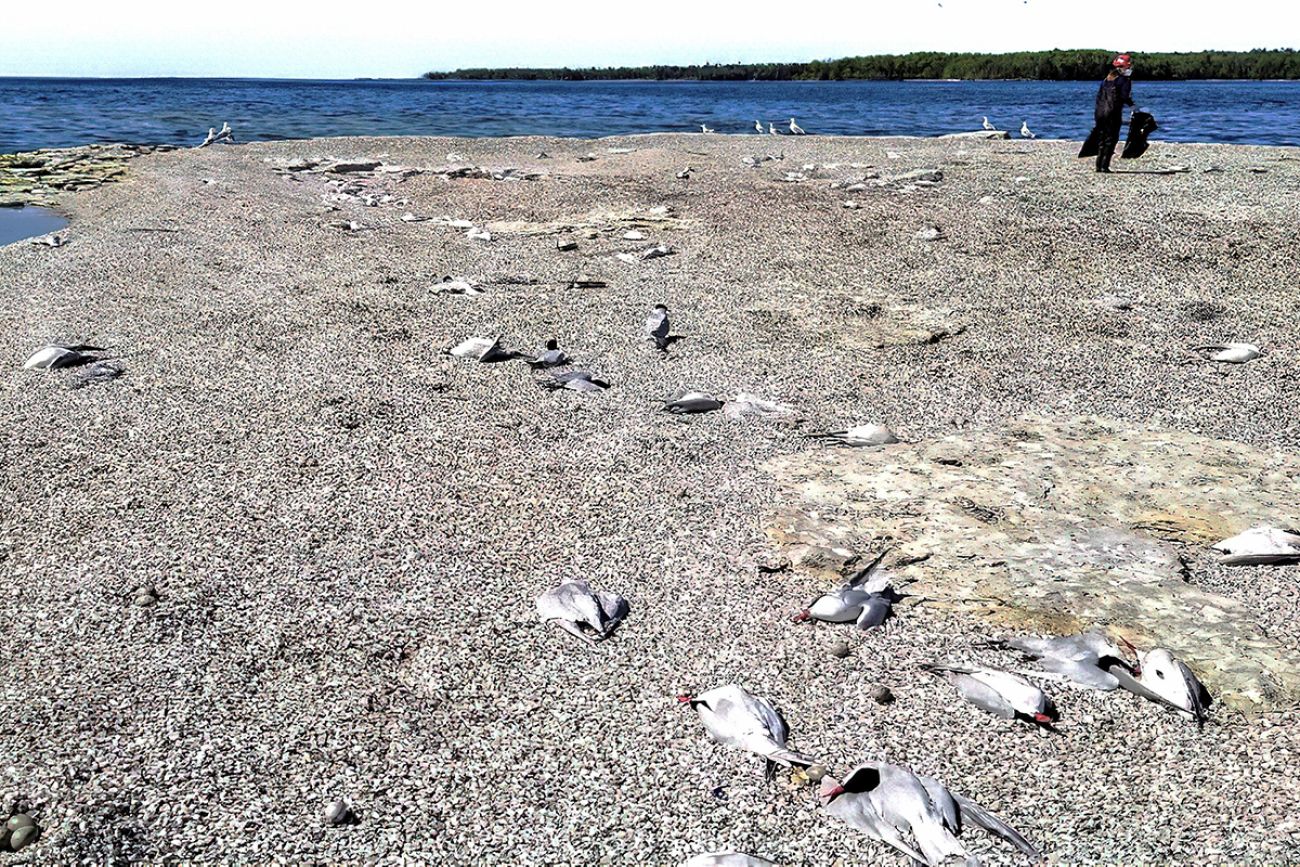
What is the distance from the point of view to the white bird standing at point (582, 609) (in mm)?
3305

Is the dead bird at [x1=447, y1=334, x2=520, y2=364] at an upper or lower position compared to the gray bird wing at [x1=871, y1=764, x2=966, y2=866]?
upper

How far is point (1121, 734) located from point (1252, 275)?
676 cm

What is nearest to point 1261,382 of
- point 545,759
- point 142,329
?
point 545,759

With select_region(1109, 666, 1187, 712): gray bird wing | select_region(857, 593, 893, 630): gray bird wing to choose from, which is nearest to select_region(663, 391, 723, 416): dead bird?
select_region(857, 593, 893, 630): gray bird wing

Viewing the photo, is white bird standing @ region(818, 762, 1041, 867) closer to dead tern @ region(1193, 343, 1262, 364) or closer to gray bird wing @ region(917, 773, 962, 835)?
gray bird wing @ region(917, 773, 962, 835)

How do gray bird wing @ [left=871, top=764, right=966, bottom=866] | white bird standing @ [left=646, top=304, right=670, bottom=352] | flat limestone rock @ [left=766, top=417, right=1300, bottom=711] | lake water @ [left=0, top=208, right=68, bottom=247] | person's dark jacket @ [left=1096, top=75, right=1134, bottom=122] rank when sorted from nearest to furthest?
1. gray bird wing @ [left=871, top=764, right=966, bottom=866]
2. flat limestone rock @ [left=766, top=417, right=1300, bottom=711]
3. white bird standing @ [left=646, top=304, right=670, bottom=352]
4. lake water @ [left=0, top=208, right=68, bottom=247]
5. person's dark jacket @ [left=1096, top=75, right=1134, bottom=122]

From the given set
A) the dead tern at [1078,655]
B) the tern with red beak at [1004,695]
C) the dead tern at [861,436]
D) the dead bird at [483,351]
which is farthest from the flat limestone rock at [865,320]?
Result: the tern with red beak at [1004,695]

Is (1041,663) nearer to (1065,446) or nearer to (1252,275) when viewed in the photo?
(1065,446)

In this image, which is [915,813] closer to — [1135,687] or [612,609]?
[1135,687]

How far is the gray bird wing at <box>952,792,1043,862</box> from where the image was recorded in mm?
2400

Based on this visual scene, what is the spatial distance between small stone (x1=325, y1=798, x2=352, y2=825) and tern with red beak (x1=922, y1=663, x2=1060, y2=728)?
1.76m

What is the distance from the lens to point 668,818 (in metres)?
2.52

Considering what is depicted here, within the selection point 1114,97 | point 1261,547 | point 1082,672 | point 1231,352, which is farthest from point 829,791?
point 1114,97

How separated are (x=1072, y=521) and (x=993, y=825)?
6.04 feet
